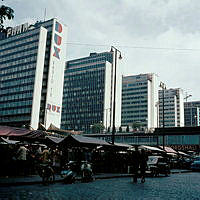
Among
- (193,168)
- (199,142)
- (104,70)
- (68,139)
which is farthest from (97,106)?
(68,139)

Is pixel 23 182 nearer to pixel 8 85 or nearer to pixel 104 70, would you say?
pixel 8 85

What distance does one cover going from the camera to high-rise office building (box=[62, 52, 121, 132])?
144 metres

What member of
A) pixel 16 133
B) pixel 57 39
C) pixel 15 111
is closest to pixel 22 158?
pixel 16 133

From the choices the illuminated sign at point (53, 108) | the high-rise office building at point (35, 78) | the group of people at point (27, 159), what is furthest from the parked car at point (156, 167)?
the illuminated sign at point (53, 108)

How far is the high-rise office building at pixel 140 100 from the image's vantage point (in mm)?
152875

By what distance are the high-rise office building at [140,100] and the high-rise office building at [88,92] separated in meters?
16.3

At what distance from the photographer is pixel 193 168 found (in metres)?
33.1

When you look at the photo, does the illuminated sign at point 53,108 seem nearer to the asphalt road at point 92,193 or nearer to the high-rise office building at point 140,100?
the high-rise office building at point 140,100

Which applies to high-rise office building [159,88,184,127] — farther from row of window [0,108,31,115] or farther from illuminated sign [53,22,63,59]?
row of window [0,108,31,115]

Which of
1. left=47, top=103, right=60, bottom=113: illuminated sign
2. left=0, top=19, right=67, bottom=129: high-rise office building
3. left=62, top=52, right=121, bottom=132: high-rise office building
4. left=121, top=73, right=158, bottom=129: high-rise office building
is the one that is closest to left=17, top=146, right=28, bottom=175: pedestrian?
left=0, top=19, right=67, bottom=129: high-rise office building

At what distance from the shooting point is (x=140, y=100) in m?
156

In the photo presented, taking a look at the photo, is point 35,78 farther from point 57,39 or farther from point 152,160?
point 152,160

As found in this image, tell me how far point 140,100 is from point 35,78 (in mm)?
69483

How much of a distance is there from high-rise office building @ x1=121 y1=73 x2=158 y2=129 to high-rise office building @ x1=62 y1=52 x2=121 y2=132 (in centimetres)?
1629
